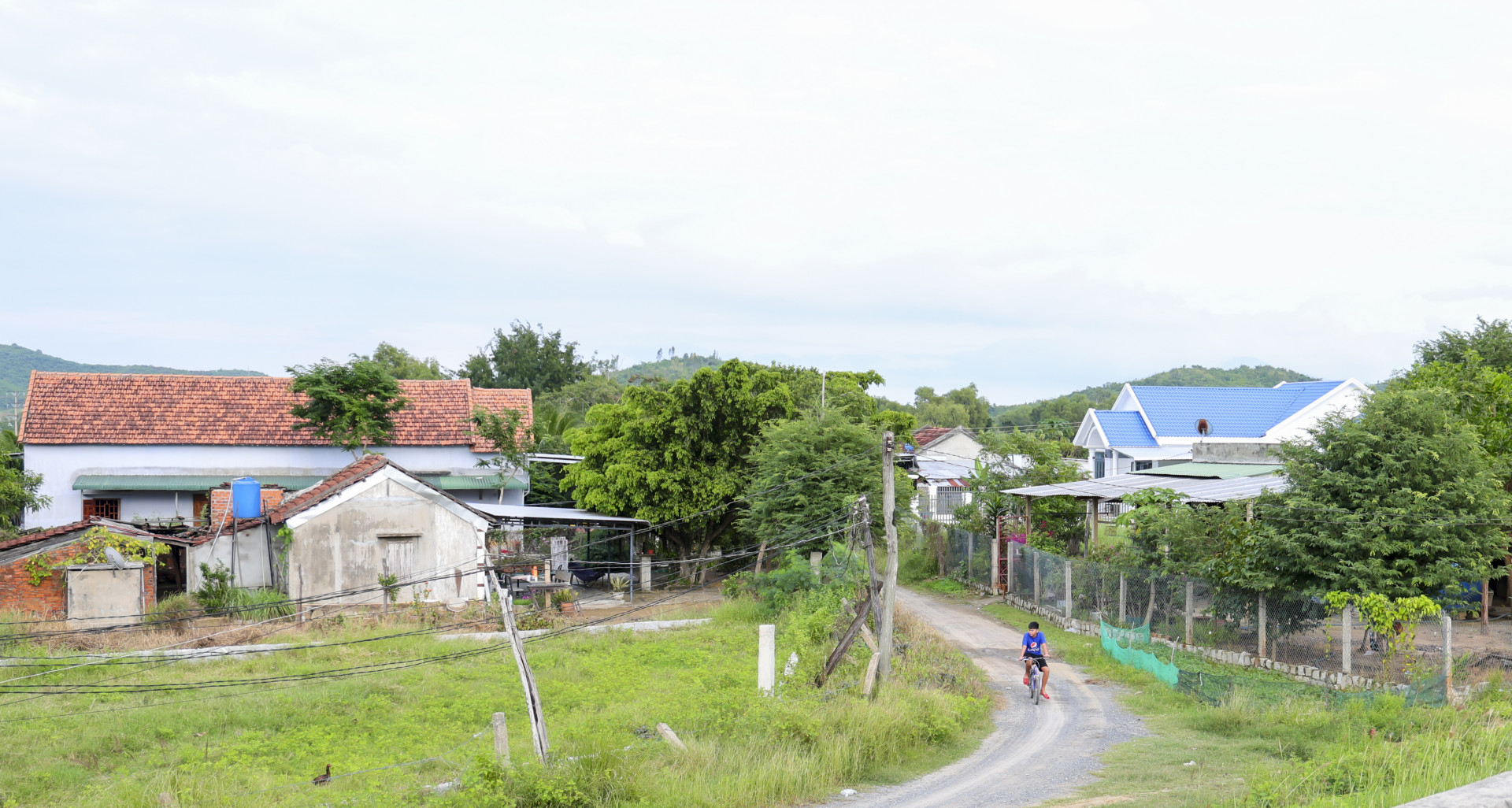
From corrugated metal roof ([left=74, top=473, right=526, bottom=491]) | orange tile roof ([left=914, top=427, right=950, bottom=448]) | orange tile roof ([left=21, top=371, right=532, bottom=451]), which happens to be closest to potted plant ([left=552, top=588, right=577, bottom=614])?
corrugated metal roof ([left=74, top=473, right=526, bottom=491])

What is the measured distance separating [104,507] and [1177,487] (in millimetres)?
33864

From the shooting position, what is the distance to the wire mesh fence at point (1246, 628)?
53.5ft

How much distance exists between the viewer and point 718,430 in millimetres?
31297

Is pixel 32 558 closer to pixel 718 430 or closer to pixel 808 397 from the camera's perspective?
pixel 718 430

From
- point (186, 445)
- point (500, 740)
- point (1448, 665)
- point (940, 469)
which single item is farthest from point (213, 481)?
point (940, 469)

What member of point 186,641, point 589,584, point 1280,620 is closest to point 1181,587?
point 1280,620

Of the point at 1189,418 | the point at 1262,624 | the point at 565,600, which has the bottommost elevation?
the point at 565,600

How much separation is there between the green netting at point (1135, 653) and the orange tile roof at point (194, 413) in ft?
77.1

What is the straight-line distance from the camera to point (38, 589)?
22.8 m

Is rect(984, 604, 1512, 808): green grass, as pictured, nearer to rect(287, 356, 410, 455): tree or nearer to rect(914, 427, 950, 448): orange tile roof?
rect(287, 356, 410, 455): tree

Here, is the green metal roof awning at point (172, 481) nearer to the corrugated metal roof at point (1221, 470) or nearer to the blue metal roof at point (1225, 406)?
the corrugated metal roof at point (1221, 470)

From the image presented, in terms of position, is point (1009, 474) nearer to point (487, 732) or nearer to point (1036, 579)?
point (1036, 579)

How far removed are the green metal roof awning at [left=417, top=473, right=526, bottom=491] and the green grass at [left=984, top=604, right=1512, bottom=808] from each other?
77.5ft

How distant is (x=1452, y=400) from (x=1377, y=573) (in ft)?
15.2
